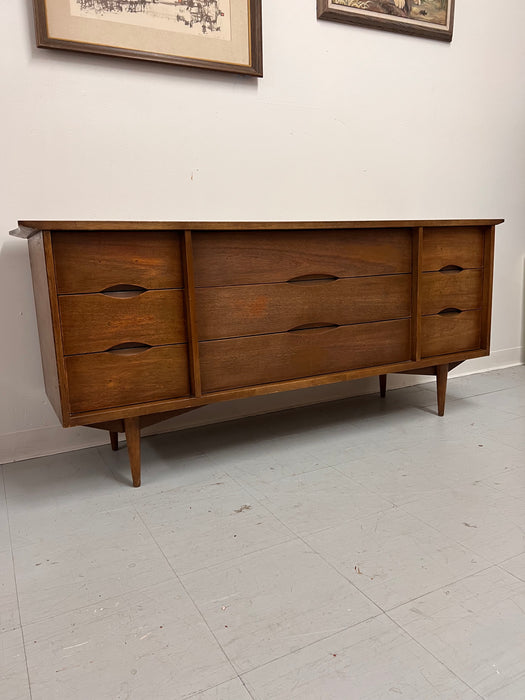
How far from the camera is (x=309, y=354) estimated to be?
1.53 m

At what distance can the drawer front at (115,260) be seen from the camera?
1.19 metres

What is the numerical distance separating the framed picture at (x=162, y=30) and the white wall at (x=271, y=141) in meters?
0.04

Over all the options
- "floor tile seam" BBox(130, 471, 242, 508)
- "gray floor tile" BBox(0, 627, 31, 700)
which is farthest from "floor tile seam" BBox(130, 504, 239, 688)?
"gray floor tile" BBox(0, 627, 31, 700)

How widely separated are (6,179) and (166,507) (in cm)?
101

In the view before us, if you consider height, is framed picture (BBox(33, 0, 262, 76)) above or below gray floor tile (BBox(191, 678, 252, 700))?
above

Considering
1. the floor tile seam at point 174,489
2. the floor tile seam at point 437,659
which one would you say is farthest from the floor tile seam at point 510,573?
the floor tile seam at point 174,489

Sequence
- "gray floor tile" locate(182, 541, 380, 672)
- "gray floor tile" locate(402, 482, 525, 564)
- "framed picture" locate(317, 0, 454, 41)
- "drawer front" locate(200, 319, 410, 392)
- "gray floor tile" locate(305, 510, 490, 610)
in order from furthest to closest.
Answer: "framed picture" locate(317, 0, 454, 41), "drawer front" locate(200, 319, 410, 392), "gray floor tile" locate(402, 482, 525, 564), "gray floor tile" locate(305, 510, 490, 610), "gray floor tile" locate(182, 541, 380, 672)

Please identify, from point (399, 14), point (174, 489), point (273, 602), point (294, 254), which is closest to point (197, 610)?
point (273, 602)

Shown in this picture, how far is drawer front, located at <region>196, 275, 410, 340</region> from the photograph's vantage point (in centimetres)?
139

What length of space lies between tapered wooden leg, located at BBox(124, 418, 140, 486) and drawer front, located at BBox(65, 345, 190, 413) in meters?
0.06

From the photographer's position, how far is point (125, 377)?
130 centimetres

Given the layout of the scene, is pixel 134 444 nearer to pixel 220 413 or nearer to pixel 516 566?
pixel 220 413

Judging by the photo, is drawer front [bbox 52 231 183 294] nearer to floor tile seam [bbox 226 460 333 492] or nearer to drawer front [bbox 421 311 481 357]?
floor tile seam [bbox 226 460 333 492]

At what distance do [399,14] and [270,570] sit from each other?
2042 mm
